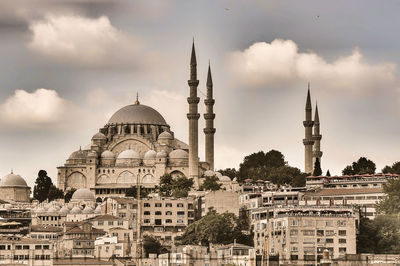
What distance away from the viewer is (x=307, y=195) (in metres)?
89.5

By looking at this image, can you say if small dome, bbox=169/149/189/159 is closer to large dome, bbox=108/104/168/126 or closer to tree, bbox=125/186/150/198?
tree, bbox=125/186/150/198

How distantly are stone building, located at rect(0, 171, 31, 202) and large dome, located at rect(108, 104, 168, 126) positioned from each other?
10838 millimetres

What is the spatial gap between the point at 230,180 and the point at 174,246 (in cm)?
2122

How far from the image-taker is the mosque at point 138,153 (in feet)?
348

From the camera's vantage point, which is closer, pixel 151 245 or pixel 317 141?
pixel 151 245

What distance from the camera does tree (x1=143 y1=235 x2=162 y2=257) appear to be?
82.4 metres

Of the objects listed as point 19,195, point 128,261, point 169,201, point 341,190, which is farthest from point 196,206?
point 19,195

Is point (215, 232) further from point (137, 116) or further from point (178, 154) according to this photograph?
point (137, 116)

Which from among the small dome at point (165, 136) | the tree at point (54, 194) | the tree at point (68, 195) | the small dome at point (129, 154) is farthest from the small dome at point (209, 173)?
the small dome at point (165, 136)

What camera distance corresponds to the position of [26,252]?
7544 cm

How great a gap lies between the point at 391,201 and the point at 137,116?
42828 mm

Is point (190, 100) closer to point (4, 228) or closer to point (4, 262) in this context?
point (4, 228)

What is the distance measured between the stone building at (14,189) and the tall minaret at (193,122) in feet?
56.2

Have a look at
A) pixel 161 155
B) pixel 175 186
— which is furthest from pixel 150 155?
pixel 175 186
